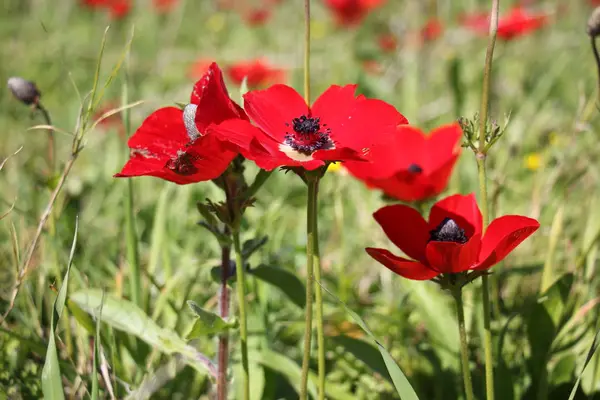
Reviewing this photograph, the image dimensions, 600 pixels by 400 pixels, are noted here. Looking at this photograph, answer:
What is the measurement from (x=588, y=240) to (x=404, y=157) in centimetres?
40

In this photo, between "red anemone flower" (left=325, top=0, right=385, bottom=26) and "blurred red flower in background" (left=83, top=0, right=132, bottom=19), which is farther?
"blurred red flower in background" (left=83, top=0, right=132, bottom=19)

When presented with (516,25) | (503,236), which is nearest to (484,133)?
(503,236)

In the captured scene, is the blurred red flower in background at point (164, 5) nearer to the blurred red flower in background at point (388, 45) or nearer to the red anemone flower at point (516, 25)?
the blurred red flower in background at point (388, 45)

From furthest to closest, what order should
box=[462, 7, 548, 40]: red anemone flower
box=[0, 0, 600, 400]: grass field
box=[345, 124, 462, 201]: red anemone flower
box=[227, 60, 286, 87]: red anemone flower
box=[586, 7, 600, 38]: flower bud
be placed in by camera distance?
box=[227, 60, 286, 87]: red anemone flower, box=[462, 7, 548, 40]: red anemone flower, box=[345, 124, 462, 201]: red anemone flower, box=[0, 0, 600, 400]: grass field, box=[586, 7, 600, 38]: flower bud

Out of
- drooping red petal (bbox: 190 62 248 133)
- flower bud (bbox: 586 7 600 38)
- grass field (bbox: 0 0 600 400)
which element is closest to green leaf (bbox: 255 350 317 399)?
grass field (bbox: 0 0 600 400)

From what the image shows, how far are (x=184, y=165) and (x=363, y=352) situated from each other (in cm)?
47

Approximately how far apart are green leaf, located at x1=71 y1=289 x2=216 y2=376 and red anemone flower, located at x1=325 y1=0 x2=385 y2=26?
2.53 meters

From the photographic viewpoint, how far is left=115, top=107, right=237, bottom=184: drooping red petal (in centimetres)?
80

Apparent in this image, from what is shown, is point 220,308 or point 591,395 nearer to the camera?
point 220,308

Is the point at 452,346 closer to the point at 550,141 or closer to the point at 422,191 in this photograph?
the point at 422,191

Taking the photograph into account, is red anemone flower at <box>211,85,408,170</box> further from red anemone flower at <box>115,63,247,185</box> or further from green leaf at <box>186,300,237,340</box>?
green leaf at <box>186,300,237,340</box>

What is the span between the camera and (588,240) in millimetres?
1328

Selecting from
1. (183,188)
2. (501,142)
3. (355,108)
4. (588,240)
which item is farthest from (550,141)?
(355,108)

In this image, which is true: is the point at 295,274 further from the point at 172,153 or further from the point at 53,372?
the point at 53,372
